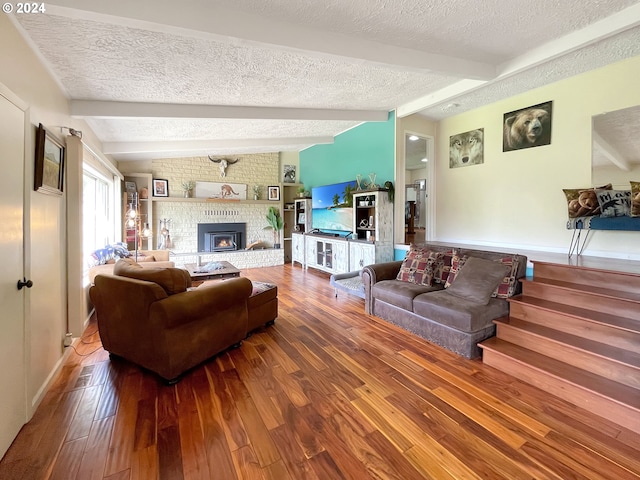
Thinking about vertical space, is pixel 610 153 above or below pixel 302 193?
below

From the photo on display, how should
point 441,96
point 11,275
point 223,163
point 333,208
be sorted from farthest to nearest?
point 223,163, point 333,208, point 441,96, point 11,275

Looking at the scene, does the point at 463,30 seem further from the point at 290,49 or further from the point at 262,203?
the point at 262,203

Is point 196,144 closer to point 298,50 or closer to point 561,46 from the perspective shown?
point 298,50

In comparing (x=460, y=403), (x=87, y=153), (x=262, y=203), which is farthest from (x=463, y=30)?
(x=262, y=203)

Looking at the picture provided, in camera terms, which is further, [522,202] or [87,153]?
[522,202]

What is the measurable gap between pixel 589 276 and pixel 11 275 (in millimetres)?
4346

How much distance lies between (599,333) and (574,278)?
2.17ft

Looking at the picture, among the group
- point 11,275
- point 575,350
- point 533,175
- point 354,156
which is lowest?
point 575,350

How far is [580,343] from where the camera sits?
2.15 m

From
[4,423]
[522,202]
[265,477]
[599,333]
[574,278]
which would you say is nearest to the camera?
[265,477]

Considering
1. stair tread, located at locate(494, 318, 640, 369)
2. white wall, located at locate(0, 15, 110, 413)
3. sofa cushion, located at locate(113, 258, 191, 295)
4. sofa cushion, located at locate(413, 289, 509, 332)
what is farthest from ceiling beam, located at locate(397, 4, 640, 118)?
white wall, located at locate(0, 15, 110, 413)

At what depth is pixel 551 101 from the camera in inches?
138

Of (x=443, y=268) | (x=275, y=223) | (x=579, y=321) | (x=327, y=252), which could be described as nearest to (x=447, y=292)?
(x=443, y=268)

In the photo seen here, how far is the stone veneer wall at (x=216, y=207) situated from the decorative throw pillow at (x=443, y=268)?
4.49m
